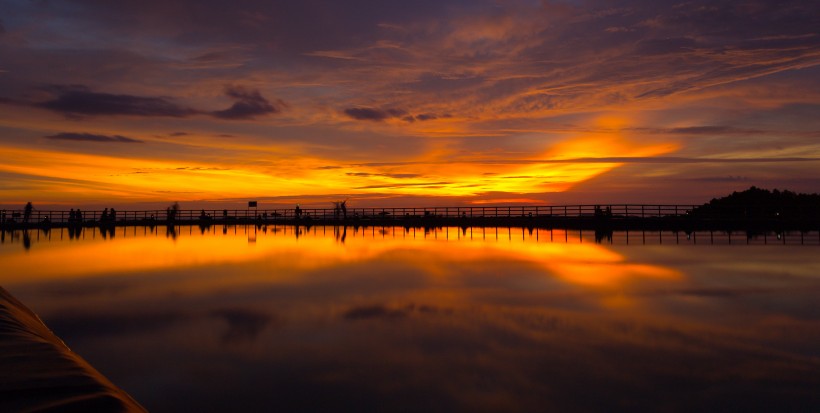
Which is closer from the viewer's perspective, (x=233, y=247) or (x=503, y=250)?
(x=503, y=250)

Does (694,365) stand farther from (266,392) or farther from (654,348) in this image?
(266,392)

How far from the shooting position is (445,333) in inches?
356

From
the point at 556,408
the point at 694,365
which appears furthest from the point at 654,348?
the point at 556,408

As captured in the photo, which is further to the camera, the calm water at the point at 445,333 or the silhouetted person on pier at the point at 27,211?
the silhouetted person on pier at the point at 27,211

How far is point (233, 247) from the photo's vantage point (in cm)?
2592

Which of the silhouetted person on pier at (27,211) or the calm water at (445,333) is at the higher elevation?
the silhouetted person on pier at (27,211)

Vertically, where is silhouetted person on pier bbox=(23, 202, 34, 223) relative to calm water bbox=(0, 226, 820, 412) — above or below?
above

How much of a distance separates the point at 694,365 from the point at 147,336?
7.83 m

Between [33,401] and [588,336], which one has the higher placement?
[33,401]

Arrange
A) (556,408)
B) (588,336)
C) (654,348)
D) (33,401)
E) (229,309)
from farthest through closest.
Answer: (229,309)
(588,336)
(654,348)
(556,408)
(33,401)

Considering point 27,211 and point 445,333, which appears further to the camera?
point 27,211

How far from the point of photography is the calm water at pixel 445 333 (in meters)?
6.38

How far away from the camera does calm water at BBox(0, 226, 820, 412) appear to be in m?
6.38

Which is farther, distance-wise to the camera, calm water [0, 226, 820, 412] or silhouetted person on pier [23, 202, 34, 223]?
silhouetted person on pier [23, 202, 34, 223]
